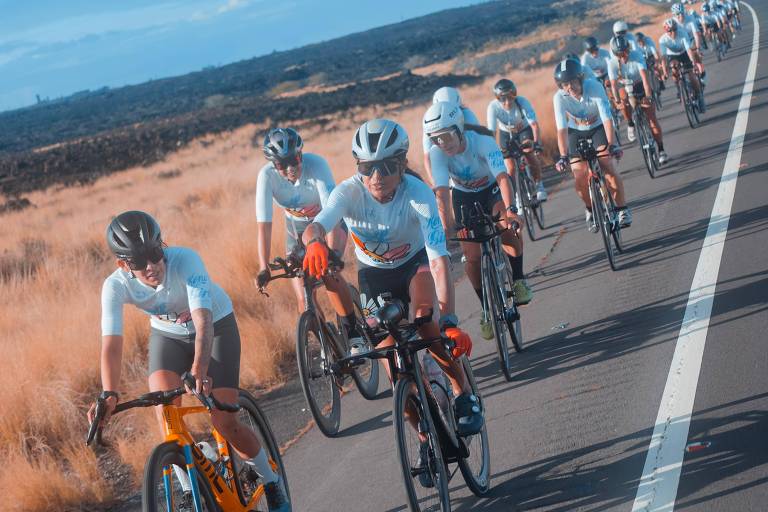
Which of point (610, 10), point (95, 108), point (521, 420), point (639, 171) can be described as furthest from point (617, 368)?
point (95, 108)

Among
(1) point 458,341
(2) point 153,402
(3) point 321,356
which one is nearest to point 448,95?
(3) point 321,356

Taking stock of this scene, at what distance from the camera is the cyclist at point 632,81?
15.2 metres

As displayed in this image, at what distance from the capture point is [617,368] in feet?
23.3

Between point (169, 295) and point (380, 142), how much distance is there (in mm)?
1502

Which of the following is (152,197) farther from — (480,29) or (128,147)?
(480,29)

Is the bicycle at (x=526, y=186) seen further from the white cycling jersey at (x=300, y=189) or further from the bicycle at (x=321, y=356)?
the bicycle at (x=321, y=356)

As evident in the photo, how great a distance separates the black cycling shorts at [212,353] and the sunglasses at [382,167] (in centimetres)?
122

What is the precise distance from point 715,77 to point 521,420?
23.2m

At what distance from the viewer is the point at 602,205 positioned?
10266mm

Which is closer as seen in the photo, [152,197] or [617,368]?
[617,368]

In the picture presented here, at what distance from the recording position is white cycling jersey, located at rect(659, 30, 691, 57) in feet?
65.0

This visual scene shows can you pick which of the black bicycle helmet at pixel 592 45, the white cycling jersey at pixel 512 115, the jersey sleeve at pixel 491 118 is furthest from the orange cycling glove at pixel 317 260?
the black bicycle helmet at pixel 592 45

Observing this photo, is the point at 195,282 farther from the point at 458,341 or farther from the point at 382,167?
the point at 458,341

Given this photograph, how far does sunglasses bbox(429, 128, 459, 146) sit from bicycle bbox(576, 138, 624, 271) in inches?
104
